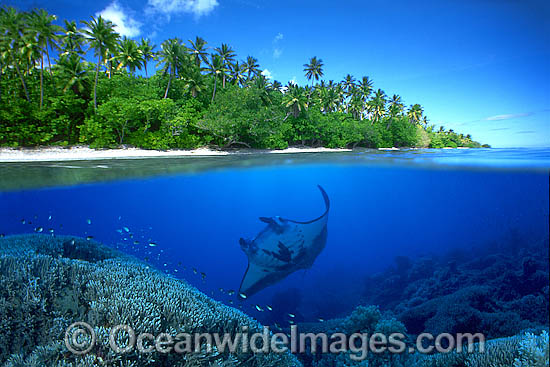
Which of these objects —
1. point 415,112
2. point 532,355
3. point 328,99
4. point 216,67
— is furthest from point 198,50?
point 415,112

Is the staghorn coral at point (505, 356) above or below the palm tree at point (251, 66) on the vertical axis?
below

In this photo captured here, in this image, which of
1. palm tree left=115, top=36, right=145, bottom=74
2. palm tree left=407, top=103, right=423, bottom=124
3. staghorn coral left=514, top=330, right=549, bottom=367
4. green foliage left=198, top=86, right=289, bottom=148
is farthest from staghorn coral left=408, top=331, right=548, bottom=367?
palm tree left=407, top=103, right=423, bottom=124

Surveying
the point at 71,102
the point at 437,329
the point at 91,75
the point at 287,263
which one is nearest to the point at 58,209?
the point at 71,102

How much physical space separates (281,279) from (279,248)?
133 centimetres

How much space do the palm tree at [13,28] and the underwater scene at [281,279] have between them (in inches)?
482

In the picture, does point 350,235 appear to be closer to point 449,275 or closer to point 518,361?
point 449,275

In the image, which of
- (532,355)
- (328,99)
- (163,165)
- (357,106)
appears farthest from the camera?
(357,106)

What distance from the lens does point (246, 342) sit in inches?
158

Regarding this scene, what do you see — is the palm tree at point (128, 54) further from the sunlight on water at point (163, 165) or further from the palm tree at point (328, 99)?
the palm tree at point (328, 99)

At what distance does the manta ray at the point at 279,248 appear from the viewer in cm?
816

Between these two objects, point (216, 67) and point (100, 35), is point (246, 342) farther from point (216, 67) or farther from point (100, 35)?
point (216, 67)

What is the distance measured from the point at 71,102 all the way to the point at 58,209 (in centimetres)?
955

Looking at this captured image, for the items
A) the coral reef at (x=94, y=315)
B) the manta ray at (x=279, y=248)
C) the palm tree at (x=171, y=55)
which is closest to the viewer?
the coral reef at (x=94, y=315)

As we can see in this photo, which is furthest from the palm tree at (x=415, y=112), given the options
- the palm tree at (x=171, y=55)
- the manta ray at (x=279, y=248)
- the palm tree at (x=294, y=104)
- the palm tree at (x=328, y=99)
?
the manta ray at (x=279, y=248)
